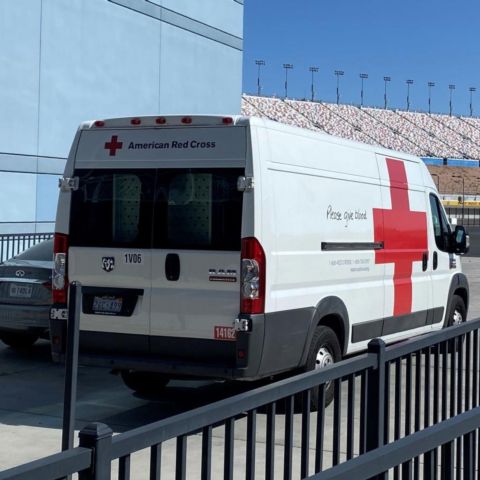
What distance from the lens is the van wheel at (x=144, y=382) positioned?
8844 mm

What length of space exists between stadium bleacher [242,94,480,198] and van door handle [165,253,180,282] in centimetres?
10492

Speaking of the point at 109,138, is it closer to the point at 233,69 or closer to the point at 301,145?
the point at 301,145

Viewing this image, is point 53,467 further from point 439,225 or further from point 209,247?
point 439,225

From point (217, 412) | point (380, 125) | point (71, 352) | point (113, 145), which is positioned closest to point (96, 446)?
point (217, 412)

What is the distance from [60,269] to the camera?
8188mm

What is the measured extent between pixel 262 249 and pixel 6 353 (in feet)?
17.2

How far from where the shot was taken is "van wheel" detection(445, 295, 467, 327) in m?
11.3

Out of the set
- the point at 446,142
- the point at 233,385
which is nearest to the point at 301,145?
the point at 233,385

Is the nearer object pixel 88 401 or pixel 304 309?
pixel 304 309

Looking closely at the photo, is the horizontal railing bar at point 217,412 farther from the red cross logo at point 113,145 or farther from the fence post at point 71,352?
the red cross logo at point 113,145

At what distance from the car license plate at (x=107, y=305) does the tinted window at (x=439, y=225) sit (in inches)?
173

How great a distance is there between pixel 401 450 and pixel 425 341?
8.10 ft

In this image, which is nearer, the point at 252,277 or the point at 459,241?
the point at 252,277

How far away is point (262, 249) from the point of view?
736 cm
